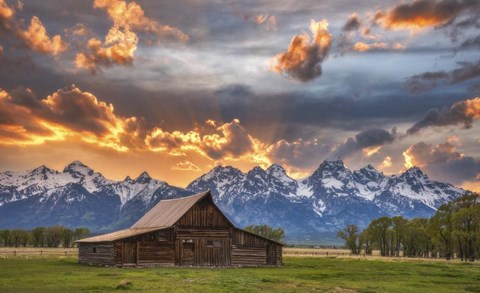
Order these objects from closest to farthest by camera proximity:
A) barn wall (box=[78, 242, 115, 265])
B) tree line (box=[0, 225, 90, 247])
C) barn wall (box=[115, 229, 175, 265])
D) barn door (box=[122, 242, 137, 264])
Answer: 1. barn door (box=[122, 242, 137, 264])
2. barn wall (box=[115, 229, 175, 265])
3. barn wall (box=[78, 242, 115, 265])
4. tree line (box=[0, 225, 90, 247])

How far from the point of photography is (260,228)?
187m

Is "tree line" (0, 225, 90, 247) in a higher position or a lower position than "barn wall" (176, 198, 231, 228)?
lower

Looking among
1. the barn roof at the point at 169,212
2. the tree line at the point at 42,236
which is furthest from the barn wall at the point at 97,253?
the tree line at the point at 42,236

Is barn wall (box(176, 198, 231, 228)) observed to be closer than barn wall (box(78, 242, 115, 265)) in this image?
No

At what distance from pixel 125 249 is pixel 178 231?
761 centimetres

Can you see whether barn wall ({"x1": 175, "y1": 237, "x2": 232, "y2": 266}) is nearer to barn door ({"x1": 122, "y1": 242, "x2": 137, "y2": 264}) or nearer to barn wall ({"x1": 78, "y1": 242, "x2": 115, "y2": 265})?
barn door ({"x1": 122, "y1": 242, "x2": 137, "y2": 264})

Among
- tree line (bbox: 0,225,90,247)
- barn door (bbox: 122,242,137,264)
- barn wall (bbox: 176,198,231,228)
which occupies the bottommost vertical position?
tree line (bbox: 0,225,90,247)

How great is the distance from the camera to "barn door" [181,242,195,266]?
71125 millimetres

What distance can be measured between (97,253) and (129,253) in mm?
7090

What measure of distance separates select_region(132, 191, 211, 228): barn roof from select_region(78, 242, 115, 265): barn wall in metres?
8.51

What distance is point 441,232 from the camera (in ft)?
363

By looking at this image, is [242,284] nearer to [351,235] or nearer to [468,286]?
[468,286]

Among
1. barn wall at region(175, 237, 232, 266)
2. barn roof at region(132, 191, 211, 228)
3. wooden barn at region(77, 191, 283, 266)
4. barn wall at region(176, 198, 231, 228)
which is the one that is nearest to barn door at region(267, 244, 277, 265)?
wooden barn at region(77, 191, 283, 266)

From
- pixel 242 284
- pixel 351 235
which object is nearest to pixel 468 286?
pixel 242 284
